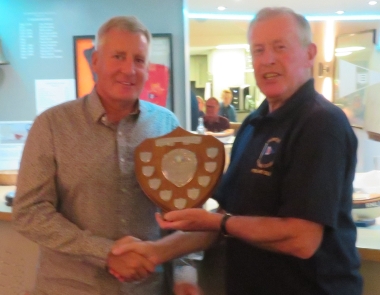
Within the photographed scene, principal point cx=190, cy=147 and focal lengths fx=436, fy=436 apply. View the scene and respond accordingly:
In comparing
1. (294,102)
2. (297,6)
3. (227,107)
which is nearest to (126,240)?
(294,102)

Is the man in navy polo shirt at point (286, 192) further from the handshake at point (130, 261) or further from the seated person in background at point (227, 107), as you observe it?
the seated person in background at point (227, 107)

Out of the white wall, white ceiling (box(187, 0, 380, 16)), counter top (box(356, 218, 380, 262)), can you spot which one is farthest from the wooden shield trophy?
white ceiling (box(187, 0, 380, 16))

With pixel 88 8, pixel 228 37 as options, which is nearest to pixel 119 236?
pixel 88 8

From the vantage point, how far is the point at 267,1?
3674 mm

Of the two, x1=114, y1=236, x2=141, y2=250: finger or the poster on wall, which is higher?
the poster on wall

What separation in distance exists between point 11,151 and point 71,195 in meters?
1.26

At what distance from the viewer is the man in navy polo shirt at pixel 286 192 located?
0.90m

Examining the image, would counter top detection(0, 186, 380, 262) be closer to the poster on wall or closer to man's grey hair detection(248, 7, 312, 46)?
man's grey hair detection(248, 7, 312, 46)

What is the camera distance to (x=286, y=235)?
908 mm

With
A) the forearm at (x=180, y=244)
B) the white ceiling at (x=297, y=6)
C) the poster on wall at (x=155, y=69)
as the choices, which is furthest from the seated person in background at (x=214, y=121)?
the forearm at (x=180, y=244)

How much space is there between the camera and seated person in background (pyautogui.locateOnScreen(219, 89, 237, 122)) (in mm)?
3287

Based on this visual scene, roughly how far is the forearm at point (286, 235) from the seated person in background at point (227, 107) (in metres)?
2.26

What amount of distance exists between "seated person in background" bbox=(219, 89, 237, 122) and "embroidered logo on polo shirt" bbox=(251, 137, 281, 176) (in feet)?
7.04

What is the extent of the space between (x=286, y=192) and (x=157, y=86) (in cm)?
162
